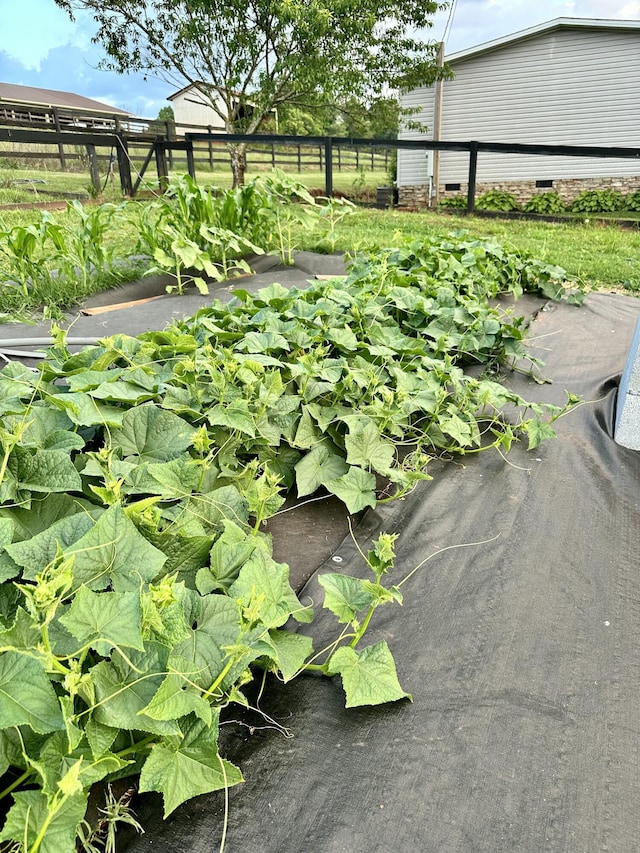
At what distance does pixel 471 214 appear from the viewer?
899cm

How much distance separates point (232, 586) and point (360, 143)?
9.19 m

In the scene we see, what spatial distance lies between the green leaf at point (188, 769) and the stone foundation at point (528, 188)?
1392 centimetres

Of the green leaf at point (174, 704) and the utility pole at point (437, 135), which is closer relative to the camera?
the green leaf at point (174, 704)

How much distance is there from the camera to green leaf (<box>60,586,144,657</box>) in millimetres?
835

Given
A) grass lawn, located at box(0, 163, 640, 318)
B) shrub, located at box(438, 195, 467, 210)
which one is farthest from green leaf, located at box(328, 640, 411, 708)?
shrub, located at box(438, 195, 467, 210)

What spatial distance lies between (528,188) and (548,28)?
3.01m

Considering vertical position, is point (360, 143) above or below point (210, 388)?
above

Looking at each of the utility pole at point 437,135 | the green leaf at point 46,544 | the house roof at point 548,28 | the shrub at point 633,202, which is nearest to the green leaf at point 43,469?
the green leaf at point 46,544

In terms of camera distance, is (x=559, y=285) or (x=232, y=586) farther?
(x=559, y=285)

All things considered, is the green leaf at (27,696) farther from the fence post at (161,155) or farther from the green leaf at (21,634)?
the fence post at (161,155)

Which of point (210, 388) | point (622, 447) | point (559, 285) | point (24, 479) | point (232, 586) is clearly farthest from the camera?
point (559, 285)

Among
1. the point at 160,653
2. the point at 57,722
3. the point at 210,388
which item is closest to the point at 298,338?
the point at 210,388

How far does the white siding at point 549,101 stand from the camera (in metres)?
11.6

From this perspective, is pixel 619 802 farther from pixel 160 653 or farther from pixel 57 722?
pixel 57 722
